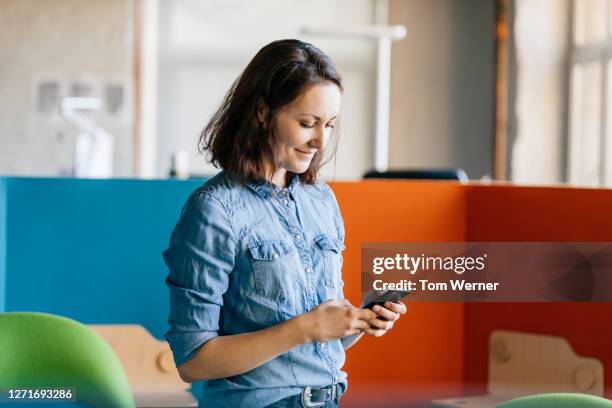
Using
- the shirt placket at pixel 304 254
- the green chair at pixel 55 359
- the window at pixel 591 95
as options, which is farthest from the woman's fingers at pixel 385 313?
the window at pixel 591 95

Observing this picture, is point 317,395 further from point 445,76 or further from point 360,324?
point 445,76

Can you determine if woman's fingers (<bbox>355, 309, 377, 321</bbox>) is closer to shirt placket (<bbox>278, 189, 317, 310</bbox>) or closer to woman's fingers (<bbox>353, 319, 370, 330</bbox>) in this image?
woman's fingers (<bbox>353, 319, 370, 330</bbox>)

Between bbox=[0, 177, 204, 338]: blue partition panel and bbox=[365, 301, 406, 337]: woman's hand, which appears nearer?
bbox=[365, 301, 406, 337]: woman's hand

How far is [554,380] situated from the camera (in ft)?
4.82

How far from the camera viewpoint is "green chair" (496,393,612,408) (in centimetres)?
112

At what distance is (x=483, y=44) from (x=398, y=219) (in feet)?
14.2

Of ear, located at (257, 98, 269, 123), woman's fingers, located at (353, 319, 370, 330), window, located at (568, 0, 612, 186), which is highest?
window, located at (568, 0, 612, 186)

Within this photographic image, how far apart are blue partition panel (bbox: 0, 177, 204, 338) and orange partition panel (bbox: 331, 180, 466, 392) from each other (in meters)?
0.37

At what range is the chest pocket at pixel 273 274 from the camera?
113 centimetres

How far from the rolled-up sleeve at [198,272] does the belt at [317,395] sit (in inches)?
5.8

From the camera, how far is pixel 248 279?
113 cm

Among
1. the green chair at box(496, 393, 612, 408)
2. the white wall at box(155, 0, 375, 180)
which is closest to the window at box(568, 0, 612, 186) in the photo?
the white wall at box(155, 0, 375, 180)

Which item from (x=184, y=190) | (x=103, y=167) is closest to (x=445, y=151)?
(x=103, y=167)

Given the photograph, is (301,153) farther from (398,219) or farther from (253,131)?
(398,219)
